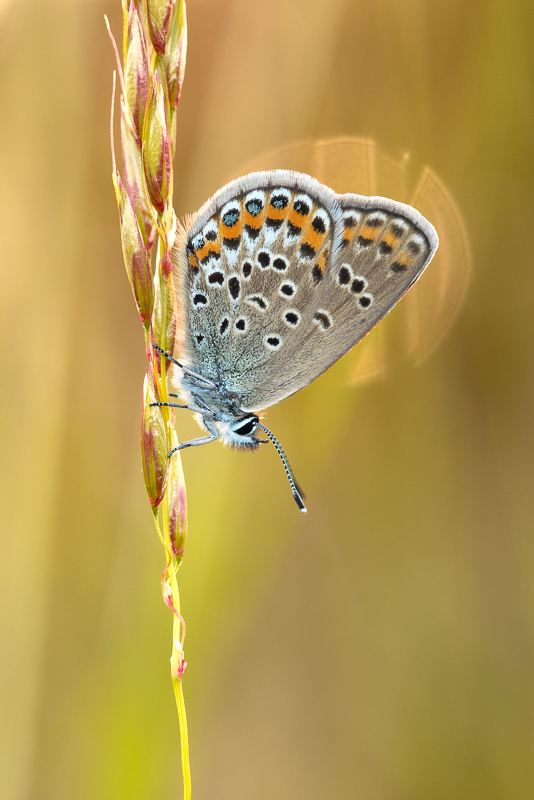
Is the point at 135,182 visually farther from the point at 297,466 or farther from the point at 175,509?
the point at 297,466

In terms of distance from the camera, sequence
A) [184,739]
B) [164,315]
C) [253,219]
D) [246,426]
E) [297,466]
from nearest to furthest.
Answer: [184,739], [164,315], [253,219], [246,426], [297,466]

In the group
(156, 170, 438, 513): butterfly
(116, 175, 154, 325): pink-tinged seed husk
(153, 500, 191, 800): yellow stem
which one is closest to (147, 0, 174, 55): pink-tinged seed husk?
(116, 175, 154, 325): pink-tinged seed husk

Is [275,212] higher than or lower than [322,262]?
higher

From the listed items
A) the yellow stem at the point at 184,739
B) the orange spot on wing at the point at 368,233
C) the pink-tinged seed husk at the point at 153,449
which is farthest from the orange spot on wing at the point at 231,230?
the yellow stem at the point at 184,739

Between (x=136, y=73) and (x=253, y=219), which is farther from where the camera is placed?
(x=253, y=219)

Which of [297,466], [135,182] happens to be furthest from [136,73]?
[297,466]

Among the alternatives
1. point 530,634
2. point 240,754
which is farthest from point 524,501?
point 240,754

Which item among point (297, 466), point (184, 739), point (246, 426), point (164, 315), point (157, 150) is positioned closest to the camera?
point (184, 739)

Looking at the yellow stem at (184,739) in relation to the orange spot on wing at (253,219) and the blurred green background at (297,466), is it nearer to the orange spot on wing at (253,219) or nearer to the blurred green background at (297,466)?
the blurred green background at (297,466)

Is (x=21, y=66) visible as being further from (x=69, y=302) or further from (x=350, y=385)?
(x=350, y=385)
